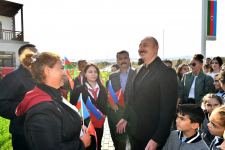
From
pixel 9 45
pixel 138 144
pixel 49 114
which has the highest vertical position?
pixel 9 45

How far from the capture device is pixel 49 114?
2.34 m

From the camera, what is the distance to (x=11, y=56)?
28938mm

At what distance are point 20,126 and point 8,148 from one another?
Answer: 427cm

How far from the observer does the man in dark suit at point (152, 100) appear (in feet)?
12.1

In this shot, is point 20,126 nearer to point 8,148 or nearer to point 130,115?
point 130,115

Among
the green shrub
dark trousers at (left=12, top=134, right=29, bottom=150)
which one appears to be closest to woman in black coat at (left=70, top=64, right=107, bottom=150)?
the green shrub

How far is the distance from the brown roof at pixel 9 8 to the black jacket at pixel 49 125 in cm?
2917

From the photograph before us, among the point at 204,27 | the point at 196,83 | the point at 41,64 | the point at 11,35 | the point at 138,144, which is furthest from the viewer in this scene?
the point at 11,35

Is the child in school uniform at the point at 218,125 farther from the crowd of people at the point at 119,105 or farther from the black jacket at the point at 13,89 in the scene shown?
the black jacket at the point at 13,89

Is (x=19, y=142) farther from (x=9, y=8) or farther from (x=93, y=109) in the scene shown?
(x=9, y=8)

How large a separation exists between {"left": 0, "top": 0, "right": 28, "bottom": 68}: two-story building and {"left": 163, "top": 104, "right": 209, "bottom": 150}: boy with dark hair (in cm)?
2603

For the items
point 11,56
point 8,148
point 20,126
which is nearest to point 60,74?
point 20,126

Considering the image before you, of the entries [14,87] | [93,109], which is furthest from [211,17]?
[14,87]

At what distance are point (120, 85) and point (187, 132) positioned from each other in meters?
2.73
